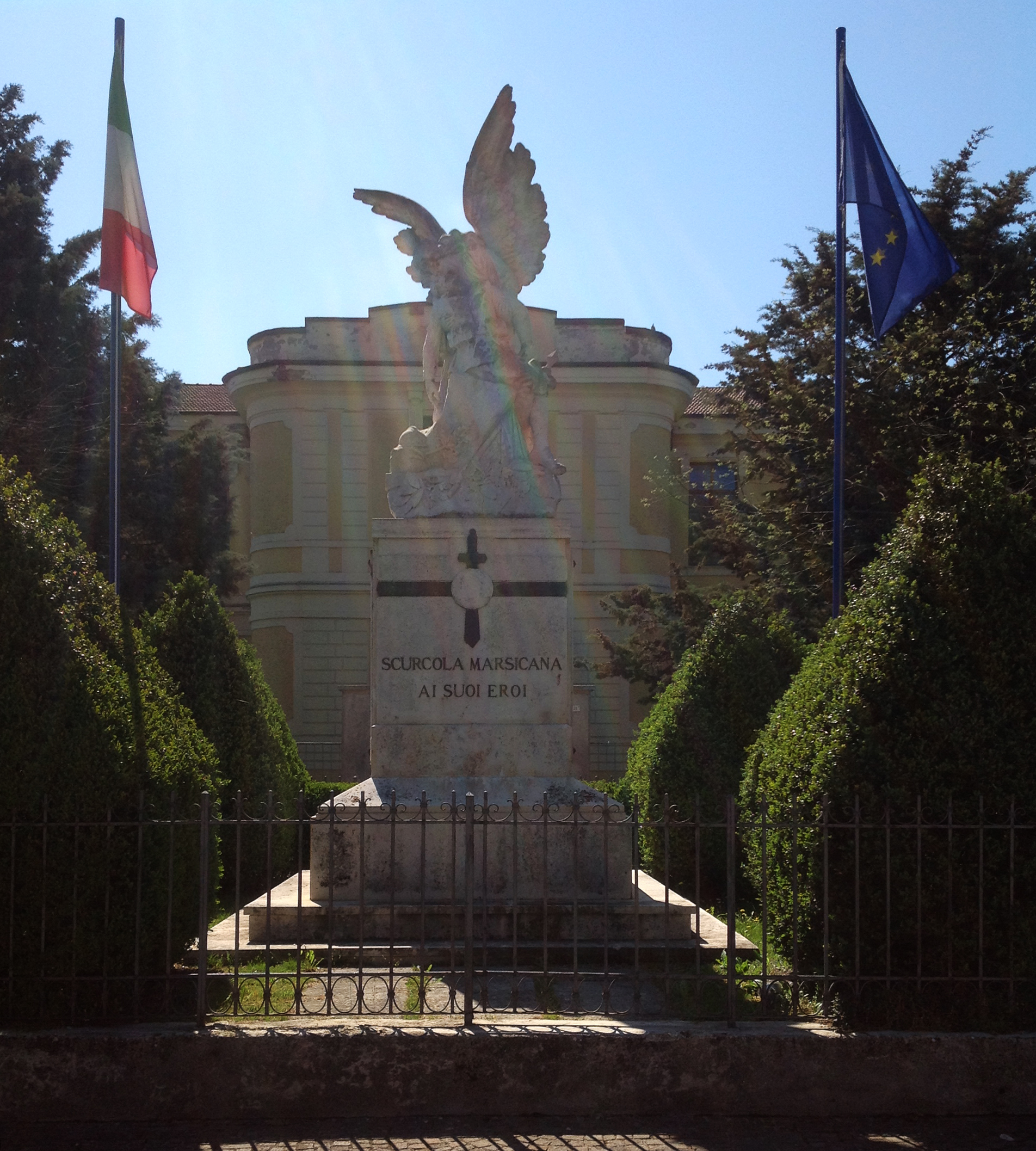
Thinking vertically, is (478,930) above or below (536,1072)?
above

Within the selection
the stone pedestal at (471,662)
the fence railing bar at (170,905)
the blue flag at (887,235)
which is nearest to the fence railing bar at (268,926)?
the fence railing bar at (170,905)

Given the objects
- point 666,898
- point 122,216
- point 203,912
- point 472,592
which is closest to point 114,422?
point 122,216

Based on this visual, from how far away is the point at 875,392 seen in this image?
16406 mm

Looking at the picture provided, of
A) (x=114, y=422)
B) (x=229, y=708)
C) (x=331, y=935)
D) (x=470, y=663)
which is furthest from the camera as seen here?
(x=114, y=422)

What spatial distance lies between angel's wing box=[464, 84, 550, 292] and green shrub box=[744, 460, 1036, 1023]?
3.93 m

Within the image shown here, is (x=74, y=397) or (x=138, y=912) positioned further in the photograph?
(x=74, y=397)

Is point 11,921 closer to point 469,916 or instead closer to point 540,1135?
point 469,916

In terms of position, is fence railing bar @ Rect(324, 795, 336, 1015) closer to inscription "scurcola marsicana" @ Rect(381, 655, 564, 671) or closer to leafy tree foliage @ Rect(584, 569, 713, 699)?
inscription "scurcola marsicana" @ Rect(381, 655, 564, 671)

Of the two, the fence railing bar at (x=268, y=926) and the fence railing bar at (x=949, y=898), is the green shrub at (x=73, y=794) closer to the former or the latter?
the fence railing bar at (x=268, y=926)

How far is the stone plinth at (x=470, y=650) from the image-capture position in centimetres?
837

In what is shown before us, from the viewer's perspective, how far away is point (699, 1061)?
18.3ft

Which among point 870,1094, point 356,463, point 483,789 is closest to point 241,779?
point 483,789

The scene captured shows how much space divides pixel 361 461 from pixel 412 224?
20.4 metres

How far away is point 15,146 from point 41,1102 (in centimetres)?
2074
